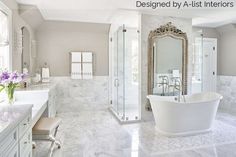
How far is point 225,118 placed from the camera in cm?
457

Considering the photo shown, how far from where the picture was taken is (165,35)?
14.7ft

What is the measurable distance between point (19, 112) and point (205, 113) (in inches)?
122

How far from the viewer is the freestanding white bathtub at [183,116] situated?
3.29 meters

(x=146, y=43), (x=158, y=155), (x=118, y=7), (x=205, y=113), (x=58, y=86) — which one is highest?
(x=118, y=7)

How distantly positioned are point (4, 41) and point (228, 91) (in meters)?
5.72

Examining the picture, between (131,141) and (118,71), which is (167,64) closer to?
(118,71)

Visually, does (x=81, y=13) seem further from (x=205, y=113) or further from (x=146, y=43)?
(x=205, y=113)

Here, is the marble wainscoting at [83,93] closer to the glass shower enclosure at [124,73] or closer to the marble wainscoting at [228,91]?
the glass shower enclosure at [124,73]

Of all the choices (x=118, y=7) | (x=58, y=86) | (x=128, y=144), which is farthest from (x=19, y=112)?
(x=58, y=86)

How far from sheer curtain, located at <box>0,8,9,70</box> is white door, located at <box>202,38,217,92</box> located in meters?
5.22

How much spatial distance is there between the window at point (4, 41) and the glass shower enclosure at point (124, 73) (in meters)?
2.58

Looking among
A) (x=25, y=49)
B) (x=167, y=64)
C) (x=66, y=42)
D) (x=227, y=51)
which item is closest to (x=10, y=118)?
(x=25, y=49)

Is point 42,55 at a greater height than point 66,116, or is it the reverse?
point 42,55

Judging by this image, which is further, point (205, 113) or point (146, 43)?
point (146, 43)
